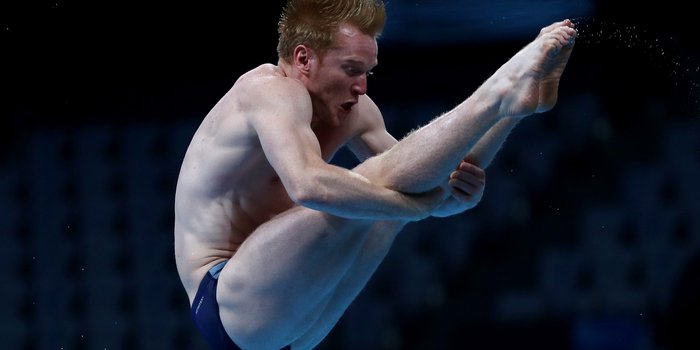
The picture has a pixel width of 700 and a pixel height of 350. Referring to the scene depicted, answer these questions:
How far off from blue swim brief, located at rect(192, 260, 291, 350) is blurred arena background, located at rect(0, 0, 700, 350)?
122 centimetres

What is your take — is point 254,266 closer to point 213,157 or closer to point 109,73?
point 213,157

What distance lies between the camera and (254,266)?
5.62 feet

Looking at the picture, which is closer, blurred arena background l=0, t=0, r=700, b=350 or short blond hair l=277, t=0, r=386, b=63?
short blond hair l=277, t=0, r=386, b=63

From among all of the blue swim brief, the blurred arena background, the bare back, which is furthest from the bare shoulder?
the blurred arena background

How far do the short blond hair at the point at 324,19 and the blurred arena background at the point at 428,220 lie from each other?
1215mm

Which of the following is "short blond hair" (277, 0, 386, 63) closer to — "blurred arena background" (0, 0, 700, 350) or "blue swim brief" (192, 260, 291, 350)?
"blue swim brief" (192, 260, 291, 350)

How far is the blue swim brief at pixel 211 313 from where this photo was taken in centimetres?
183

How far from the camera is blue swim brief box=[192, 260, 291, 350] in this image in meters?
1.83

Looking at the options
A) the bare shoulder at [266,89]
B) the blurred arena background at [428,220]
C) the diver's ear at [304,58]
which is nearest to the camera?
the bare shoulder at [266,89]

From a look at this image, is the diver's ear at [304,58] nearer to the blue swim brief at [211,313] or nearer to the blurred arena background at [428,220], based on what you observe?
the blue swim brief at [211,313]

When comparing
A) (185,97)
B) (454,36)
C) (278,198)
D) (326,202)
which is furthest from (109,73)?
(326,202)

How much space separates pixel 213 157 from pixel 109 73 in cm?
154

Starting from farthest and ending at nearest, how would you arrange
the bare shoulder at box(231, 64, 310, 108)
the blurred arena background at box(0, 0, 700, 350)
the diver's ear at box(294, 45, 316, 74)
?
1. the blurred arena background at box(0, 0, 700, 350)
2. the diver's ear at box(294, 45, 316, 74)
3. the bare shoulder at box(231, 64, 310, 108)

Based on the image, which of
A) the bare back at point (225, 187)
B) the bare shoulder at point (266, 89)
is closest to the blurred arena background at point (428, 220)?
the bare back at point (225, 187)
